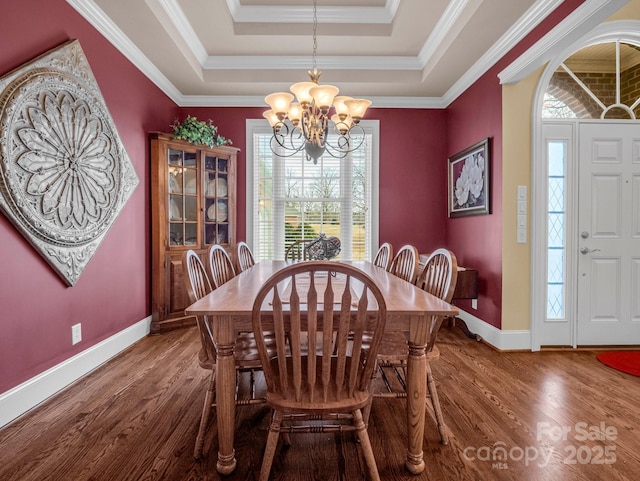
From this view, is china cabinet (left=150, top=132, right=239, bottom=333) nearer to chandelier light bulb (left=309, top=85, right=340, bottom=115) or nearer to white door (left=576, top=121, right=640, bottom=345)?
chandelier light bulb (left=309, top=85, right=340, bottom=115)

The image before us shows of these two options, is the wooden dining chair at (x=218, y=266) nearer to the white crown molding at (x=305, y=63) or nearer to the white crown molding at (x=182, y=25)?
the white crown molding at (x=182, y=25)

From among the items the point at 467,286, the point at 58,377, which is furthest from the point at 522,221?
the point at 58,377

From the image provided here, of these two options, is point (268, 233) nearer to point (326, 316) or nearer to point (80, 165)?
point (80, 165)

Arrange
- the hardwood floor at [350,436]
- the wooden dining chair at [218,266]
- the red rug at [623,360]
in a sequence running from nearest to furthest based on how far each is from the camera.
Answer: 1. the hardwood floor at [350,436]
2. the wooden dining chair at [218,266]
3. the red rug at [623,360]

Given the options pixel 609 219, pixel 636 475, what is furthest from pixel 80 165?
pixel 609 219

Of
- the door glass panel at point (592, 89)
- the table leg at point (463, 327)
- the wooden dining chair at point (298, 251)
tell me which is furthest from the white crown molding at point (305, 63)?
the table leg at point (463, 327)

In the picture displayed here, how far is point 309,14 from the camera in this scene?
314cm

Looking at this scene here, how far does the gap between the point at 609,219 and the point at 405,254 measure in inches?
81.9

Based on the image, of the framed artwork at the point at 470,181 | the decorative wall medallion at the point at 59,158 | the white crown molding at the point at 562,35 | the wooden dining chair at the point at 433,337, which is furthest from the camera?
the framed artwork at the point at 470,181

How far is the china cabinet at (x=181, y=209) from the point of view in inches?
139

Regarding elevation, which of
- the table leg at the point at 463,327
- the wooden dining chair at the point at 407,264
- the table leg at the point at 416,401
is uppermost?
the wooden dining chair at the point at 407,264

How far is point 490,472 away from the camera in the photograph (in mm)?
1498

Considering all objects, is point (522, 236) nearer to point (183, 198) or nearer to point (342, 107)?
point (342, 107)

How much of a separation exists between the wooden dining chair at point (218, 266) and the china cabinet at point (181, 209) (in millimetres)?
1422
